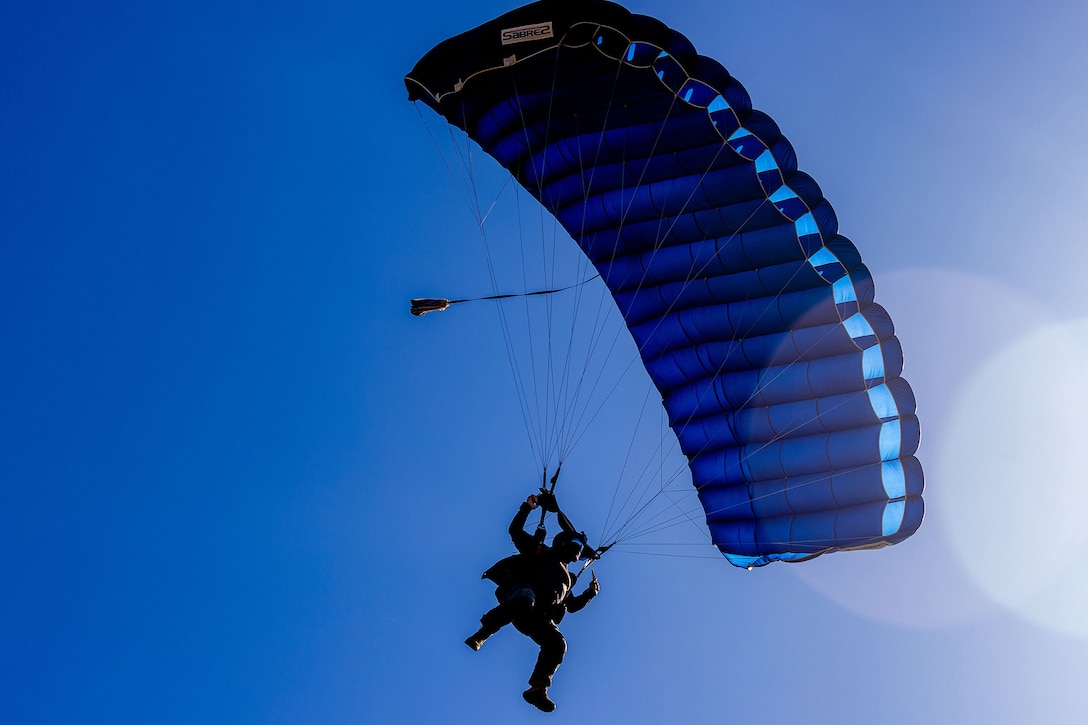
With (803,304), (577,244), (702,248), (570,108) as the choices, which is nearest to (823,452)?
(803,304)

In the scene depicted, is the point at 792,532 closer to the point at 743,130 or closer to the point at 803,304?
the point at 803,304

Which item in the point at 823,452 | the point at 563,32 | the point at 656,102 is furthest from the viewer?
the point at 823,452

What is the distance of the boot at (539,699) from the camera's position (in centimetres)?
→ 859

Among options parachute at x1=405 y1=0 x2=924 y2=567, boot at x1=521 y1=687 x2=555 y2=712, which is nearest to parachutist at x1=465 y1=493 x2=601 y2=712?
boot at x1=521 y1=687 x2=555 y2=712

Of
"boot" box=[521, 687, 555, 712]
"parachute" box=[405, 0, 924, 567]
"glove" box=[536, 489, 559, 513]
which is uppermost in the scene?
"parachute" box=[405, 0, 924, 567]

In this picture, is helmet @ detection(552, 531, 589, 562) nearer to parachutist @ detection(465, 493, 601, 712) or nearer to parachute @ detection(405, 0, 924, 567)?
parachutist @ detection(465, 493, 601, 712)

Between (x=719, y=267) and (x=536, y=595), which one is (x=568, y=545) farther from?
(x=719, y=267)

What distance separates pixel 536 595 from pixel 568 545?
0.62 meters

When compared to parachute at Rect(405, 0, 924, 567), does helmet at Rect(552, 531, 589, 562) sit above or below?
below

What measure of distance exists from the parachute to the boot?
3208 millimetres

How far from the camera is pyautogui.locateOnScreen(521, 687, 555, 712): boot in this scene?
8.59 m

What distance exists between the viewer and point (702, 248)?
10.6m

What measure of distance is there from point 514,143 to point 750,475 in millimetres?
4143

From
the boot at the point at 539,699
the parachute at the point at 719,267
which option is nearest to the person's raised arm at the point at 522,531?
the boot at the point at 539,699
